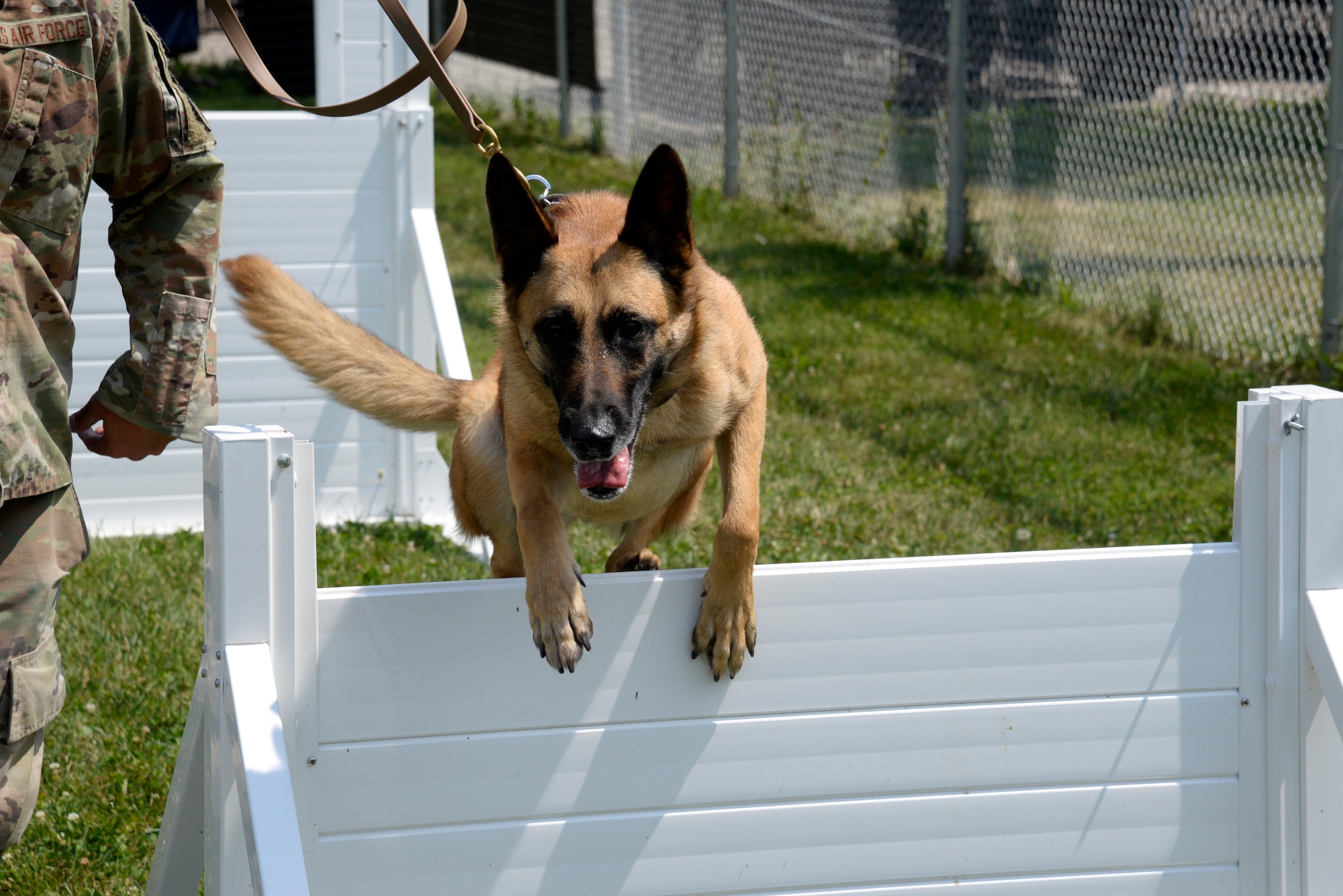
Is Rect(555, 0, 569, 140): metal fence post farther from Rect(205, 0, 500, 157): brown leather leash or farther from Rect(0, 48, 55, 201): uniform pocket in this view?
Rect(0, 48, 55, 201): uniform pocket

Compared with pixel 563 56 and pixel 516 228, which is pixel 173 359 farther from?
pixel 563 56

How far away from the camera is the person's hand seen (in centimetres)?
229

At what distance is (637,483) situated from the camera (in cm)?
286

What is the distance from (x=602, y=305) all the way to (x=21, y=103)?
1.13m

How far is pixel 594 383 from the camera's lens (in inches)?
99.0

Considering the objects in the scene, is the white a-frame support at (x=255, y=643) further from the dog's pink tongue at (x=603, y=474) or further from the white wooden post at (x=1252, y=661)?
the white wooden post at (x=1252, y=661)

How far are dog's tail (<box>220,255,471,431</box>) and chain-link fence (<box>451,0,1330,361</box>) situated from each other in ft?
15.9

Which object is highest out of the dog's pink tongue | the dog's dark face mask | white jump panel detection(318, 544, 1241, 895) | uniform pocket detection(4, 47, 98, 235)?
uniform pocket detection(4, 47, 98, 235)

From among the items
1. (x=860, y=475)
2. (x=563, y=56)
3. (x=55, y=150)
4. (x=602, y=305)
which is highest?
(x=55, y=150)

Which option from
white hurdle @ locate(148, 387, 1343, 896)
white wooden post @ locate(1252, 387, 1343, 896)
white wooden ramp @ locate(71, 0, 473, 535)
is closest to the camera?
white hurdle @ locate(148, 387, 1343, 896)

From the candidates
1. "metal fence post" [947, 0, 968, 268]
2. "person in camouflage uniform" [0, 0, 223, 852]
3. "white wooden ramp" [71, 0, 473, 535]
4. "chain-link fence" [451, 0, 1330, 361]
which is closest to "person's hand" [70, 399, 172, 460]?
"person in camouflage uniform" [0, 0, 223, 852]

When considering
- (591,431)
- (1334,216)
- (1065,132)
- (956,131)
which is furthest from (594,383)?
(956,131)

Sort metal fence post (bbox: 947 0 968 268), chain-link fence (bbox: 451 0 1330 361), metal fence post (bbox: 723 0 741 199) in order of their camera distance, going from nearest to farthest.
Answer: chain-link fence (bbox: 451 0 1330 361), metal fence post (bbox: 947 0 968 268), metal fence post (bbox: 723 0 741 199)

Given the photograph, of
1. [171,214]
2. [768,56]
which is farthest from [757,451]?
[768,56]
